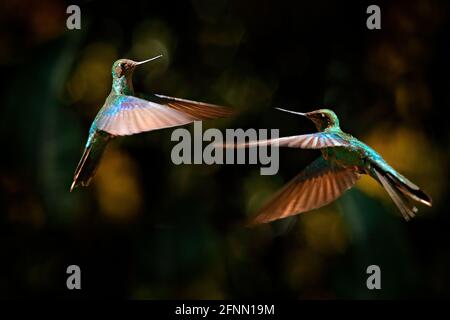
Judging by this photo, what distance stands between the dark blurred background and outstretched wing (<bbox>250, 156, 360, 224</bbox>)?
3.18ft

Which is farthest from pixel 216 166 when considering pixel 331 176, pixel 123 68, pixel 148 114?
pixel 148 114

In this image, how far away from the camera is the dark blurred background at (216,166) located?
2145mm

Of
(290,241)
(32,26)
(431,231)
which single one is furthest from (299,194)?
(32,26)

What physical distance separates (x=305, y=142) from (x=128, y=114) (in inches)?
8.7

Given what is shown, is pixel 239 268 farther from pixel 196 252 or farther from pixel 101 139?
pixel 101 139

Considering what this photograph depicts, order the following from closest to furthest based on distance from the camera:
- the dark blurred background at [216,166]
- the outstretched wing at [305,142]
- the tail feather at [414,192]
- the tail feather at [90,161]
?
the outstretched wing at [305,142], the tail feather at [414,192], the tail feather at [90,161], the dark blurred background at [216,166]

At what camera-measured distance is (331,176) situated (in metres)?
1.05

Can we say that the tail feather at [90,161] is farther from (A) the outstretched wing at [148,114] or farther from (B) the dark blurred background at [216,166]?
(B) the dark blurred background at [216,166]

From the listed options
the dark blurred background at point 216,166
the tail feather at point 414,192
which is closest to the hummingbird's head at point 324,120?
the tail feather at point 414,192

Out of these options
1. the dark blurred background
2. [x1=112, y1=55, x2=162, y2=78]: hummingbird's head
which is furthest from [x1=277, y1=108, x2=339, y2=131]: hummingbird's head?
the dark blurred background

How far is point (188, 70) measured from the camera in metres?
2.26

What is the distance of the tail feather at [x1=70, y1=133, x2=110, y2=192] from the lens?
854 millimetres

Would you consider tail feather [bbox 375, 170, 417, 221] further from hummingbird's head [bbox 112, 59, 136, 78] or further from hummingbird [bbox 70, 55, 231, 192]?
hummingbird's head [bbox 112, 59, 136, 78]

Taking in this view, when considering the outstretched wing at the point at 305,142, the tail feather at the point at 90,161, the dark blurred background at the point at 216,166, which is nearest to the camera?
the outstretched wing at the point at 305,142
